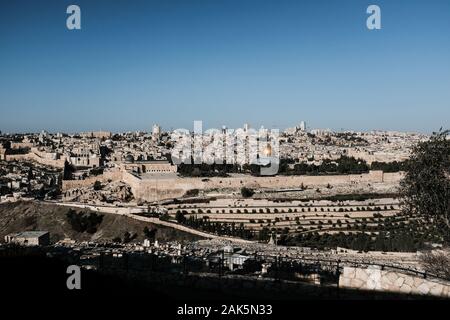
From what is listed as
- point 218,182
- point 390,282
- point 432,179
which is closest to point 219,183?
point 218,182

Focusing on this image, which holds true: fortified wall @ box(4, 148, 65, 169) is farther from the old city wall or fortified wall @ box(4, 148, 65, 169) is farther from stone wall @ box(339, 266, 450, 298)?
stone wall @ box(339, 266, 450, 298)

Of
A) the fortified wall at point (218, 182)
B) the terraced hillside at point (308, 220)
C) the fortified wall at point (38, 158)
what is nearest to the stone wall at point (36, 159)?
the fortified wall at point (38, 158)

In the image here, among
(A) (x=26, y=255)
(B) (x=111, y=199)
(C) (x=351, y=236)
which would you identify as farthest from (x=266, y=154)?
(A) (x=26, y=255)

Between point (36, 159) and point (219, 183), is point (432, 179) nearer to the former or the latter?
point (219, 183)

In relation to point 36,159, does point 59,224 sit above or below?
below

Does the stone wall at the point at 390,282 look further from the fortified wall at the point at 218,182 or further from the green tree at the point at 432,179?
the fortified wall at the point at 218,182
